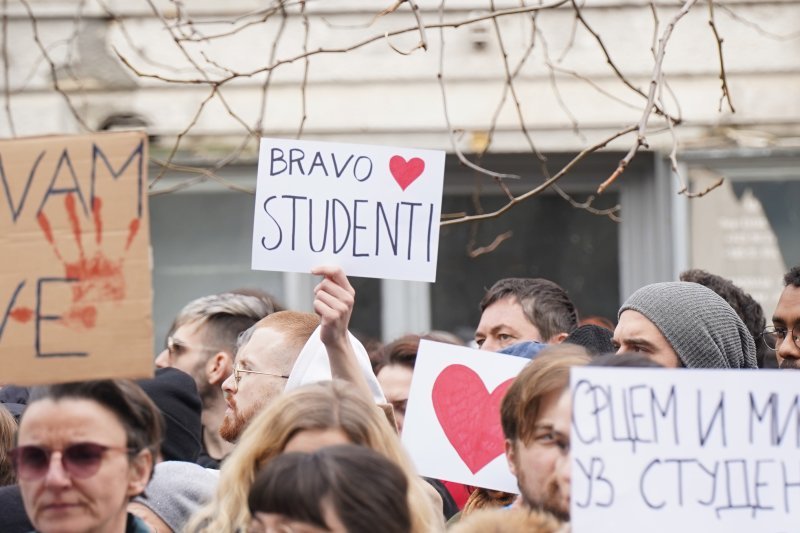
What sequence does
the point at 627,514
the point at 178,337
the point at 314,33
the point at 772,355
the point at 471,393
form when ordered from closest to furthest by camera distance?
1. the point at 627,514
2. the point at 471,393
3. the point at 178,337
4. the point at 772,355
5. the point at 314,33

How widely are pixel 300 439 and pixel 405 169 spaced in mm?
1157

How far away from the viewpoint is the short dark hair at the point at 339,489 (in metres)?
2.95

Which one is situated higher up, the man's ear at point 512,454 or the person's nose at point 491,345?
the person's nose at point 491,345

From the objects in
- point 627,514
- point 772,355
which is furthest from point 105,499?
point 772,355

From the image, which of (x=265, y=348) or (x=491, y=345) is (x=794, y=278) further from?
(x=265, y=348)

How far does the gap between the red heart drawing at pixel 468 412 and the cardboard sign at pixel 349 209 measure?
325 millimetres

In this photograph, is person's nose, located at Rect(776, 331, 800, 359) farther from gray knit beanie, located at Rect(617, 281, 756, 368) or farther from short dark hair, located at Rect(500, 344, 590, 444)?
short dark hair, located at Rect(500, 344, 590, 444)

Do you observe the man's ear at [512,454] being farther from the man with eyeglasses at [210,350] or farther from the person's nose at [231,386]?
the man with eyeglasses at [210,350]

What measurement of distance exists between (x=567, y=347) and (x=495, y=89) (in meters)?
4.84

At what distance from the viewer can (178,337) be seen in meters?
5.36

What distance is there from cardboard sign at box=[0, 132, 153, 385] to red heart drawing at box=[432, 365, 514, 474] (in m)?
1.40

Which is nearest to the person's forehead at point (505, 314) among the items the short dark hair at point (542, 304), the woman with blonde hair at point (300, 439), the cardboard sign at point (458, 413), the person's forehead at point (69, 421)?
the short dark hair at point (542, 304)

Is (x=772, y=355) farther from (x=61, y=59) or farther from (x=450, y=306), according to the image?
(x=61, y=59)

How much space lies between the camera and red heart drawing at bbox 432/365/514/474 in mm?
4270
